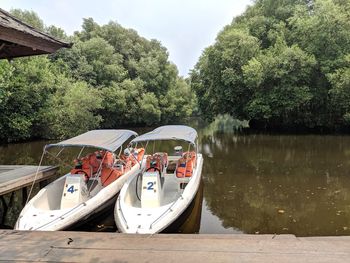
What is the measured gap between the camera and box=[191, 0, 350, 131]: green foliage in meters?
26.3

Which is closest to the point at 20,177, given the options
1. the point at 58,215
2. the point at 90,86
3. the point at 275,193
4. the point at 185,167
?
the point at 58,215

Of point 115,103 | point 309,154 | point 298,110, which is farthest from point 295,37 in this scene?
point 115,103

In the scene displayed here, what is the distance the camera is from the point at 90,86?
3497cm

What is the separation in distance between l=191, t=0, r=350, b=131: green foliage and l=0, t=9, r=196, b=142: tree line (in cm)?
974

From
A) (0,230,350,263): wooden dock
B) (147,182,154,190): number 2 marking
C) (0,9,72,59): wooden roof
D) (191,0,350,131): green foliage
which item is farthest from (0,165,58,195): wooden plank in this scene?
(191,0,350,131): green foliage

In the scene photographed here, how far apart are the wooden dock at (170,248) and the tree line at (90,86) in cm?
1516

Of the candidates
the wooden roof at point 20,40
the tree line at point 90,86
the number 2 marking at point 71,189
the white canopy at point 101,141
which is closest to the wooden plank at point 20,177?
the white canopy at point 101,141

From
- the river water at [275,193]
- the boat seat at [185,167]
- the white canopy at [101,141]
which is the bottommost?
the river water at [275,193]

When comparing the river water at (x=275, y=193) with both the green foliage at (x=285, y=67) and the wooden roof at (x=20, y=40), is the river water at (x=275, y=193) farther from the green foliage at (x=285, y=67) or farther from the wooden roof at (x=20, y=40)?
the green foliage at (x=285, y=67)

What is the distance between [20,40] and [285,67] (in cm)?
2426

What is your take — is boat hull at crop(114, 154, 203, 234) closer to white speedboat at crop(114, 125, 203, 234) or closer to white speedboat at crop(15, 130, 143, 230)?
white speedboat at crop(114, 125, 203, 234)

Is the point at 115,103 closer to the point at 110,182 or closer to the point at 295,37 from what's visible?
the point at 295,37

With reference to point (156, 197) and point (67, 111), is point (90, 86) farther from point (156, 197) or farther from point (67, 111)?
point (156, 197)

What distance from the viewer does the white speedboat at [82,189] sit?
21.7 feet
